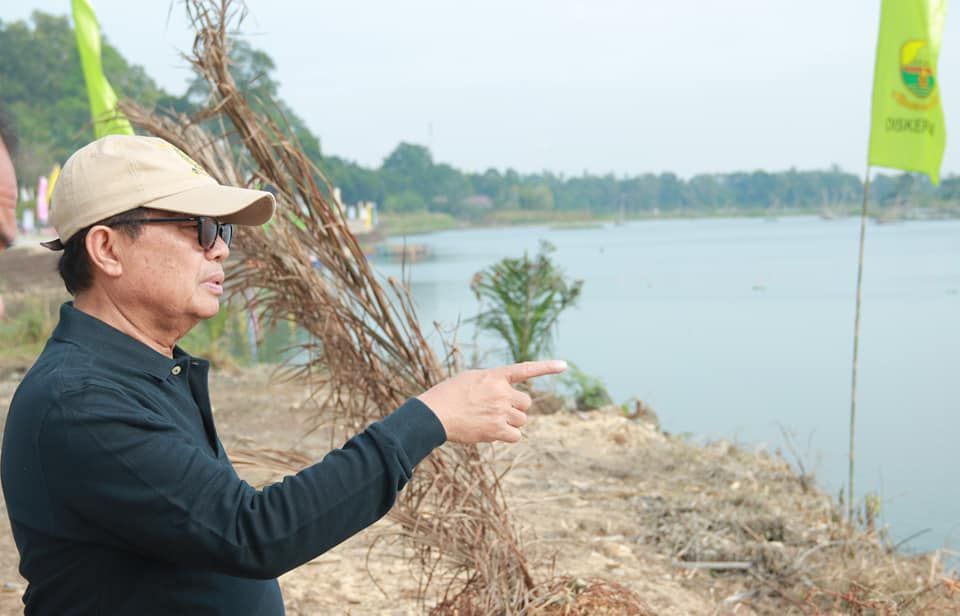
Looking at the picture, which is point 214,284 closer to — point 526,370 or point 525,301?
point 526,370

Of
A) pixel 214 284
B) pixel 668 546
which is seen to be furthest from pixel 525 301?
pixel 214 284

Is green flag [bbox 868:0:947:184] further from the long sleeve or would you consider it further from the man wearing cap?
the long sleeve

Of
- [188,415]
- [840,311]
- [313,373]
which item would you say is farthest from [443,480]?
[840,311]

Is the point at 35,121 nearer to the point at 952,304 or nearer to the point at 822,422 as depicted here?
the point at 952,304

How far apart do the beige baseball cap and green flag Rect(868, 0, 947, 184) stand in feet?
15.2

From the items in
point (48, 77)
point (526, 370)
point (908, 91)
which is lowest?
point (526, 370)

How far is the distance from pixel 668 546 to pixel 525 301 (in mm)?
4466

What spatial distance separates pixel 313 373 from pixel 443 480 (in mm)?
726

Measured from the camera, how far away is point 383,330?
3166mm

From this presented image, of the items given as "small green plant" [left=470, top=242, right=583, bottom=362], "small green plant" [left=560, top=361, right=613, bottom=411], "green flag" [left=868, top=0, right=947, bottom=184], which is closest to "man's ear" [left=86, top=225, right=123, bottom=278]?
"green flag" [left=868, top=0, right=947, bottom=184]

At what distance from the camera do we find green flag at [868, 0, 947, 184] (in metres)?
5.30

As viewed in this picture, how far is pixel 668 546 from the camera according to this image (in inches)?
178

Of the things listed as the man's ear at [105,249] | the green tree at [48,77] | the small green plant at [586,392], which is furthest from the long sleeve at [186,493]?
the green tree at [48,77]

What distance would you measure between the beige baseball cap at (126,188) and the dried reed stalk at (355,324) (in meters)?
1.39
